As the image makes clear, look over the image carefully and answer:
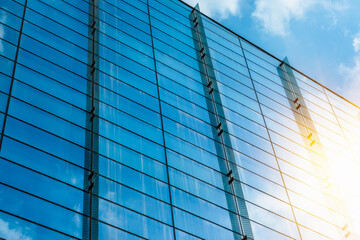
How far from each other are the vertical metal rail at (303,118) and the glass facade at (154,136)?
0.14 m

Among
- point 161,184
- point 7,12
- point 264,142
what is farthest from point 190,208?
point 7,12

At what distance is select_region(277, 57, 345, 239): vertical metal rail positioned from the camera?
39062mm

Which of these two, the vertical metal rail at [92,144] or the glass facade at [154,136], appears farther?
the glass facade at [154,136]

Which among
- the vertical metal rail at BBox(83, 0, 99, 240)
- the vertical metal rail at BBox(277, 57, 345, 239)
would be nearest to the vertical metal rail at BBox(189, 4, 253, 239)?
the vertical metal rail at BBox(277, 57, 345, 239)

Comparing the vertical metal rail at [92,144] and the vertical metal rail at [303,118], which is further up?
the vertical metal rail at [303,118]

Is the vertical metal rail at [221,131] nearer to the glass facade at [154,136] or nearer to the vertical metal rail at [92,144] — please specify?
the glass facade at [154,136]

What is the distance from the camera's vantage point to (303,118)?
42.9 m

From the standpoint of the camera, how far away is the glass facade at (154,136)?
77.4 feet

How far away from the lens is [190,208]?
27.6 m

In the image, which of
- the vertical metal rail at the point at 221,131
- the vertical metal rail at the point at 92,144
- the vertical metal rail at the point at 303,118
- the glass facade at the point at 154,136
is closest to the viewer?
the vertical metal rail at the point at 92,144

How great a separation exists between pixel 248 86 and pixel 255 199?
1234cm

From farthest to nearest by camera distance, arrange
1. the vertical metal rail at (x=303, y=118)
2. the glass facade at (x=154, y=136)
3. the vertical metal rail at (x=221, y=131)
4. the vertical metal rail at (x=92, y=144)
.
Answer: the vertical metal rail at (x=303, y=118) → the vertical metal rail at (x=221, y=131) → the glass facade at (x=154, y=136) → the vertical metal rail at (x=92, y=144)

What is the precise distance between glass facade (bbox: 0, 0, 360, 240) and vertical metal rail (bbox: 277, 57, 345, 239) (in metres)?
0.14

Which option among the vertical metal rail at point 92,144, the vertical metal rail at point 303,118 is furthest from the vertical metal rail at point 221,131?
the vertical metal rail at point 92,144
